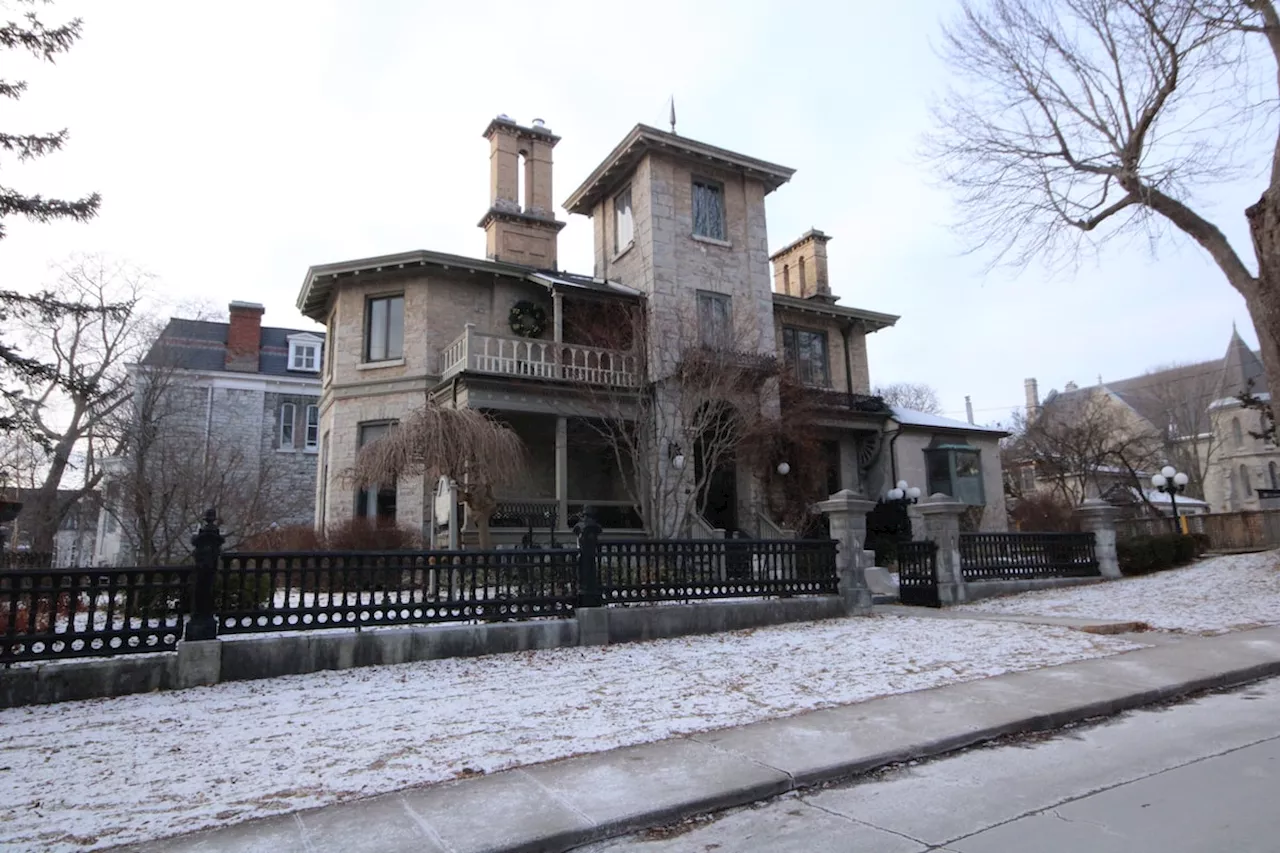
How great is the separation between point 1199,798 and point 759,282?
740 inches

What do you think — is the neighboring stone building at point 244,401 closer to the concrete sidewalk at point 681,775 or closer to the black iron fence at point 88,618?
the black iron fence at point 88,618

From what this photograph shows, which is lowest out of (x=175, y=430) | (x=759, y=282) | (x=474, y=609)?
(x=474, y=609)

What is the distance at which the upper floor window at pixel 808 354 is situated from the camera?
78.9 ft

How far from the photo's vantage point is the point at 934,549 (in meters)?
13.1

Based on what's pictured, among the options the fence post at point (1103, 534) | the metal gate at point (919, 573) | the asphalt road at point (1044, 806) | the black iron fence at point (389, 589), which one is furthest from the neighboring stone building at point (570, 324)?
the asphalt road at point (1044, 806)

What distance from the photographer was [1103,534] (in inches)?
632

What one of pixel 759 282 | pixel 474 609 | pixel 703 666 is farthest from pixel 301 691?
pixel 759 282

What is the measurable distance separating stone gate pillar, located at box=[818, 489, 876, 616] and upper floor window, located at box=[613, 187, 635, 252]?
39.8ft

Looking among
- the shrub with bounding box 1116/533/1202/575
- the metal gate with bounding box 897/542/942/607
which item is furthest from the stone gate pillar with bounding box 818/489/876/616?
the shrub with bounding box 1116/533/1202/575

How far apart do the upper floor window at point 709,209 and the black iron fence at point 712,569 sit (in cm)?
1231

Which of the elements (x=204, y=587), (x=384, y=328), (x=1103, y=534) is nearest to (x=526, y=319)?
(x=384, y=328)

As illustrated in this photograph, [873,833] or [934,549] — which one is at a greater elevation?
[934,549]

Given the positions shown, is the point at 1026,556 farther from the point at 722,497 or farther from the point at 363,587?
the point at 363,587

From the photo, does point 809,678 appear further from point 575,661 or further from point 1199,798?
point 1199,798
